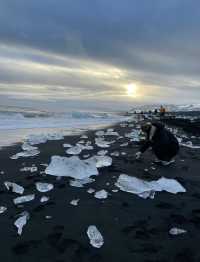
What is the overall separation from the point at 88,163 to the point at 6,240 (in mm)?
3327

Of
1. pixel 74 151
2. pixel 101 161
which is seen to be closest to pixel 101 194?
pixel 101 161

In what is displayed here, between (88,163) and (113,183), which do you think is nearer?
(113,183)

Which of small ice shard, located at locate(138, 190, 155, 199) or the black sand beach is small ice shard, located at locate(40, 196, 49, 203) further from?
small ice shard, located at locate(138, 190, 155, 199)

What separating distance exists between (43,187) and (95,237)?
2184 mm

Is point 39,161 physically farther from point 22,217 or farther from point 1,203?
point 22,217

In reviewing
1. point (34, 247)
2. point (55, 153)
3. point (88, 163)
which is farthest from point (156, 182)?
point (55, 153)

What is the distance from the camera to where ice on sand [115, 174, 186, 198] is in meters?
5.96

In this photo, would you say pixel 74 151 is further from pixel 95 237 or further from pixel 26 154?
pixel 95 237

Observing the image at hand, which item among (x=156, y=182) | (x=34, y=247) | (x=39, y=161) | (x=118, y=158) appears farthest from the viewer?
(x=118, y=158)

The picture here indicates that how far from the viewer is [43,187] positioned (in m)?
6.07

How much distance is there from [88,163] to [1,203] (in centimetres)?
241

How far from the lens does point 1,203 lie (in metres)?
5.25

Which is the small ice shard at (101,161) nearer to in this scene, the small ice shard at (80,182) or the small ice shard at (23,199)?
the small ice shard at (80,182)

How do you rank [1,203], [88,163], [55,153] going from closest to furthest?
1. [1,203]
2. [88,163]
3. [55,153]
